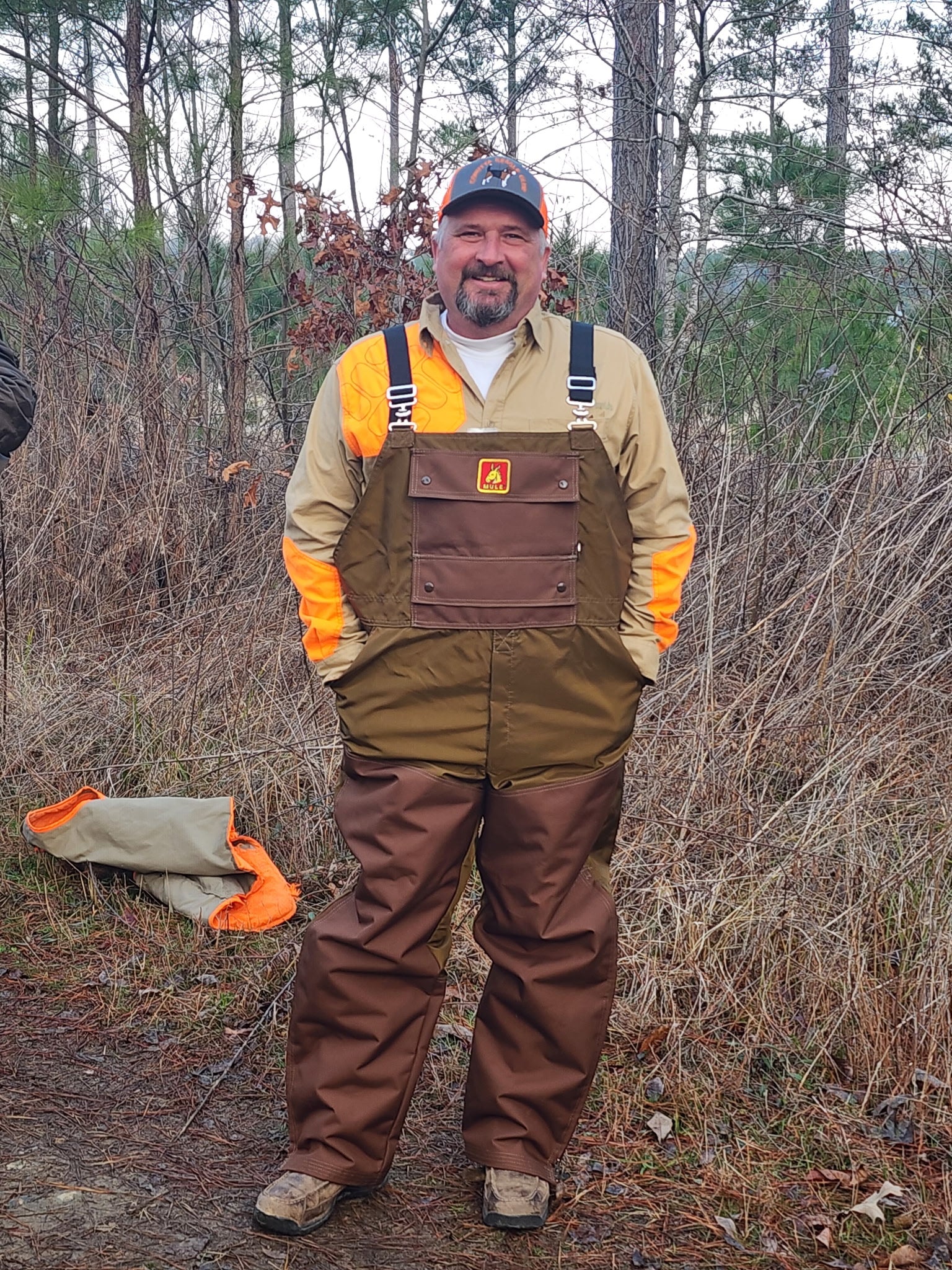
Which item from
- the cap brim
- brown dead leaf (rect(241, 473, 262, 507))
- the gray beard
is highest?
the cap brim

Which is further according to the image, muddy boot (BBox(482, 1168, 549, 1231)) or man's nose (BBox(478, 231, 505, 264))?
muddy boot (BBox(482, 1168, 549, 1231))

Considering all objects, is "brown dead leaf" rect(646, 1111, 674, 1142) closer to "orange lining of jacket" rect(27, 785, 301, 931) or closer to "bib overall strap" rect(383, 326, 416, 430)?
"orange lining of jacket" rect(27, 785, 301, 931)

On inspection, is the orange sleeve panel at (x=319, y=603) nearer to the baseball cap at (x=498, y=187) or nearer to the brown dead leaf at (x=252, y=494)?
the baseball cap at (x=498, y=187)

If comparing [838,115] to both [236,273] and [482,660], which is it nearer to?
[236,273]

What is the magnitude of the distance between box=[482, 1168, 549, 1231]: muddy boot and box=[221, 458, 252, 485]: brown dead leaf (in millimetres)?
4197

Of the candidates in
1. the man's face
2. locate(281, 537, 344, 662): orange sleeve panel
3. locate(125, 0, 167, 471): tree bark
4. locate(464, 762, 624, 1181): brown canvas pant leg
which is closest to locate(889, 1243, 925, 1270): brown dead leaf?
locate(464, 762, 624, 1181): brown canvas pant leg

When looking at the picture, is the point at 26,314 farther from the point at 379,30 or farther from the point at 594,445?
the point at 594,445

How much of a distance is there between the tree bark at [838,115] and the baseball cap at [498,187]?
327 cm

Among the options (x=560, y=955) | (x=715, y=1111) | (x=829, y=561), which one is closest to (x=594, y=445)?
(x=560, y=955)

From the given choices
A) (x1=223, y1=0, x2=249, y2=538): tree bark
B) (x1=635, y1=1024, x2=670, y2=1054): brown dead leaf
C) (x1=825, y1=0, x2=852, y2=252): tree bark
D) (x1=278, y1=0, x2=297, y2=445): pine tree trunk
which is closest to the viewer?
(x1=635, y1=1024, x2=670, y2=1054): brown dead leaf

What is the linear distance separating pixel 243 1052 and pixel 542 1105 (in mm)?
1123

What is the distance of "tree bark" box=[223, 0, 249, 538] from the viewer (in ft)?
25.3

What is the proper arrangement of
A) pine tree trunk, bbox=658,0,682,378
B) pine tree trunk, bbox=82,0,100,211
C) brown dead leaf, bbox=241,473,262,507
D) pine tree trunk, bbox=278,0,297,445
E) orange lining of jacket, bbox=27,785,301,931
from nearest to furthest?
orange lining of jacket, bbox=27,785,301,931
pine tree trunk, bbox=658,0,682,378
brown dead leaf, bbox=241,473,262,507
pine tree trunk, bbox=278,0,297,445
pine tree trunk, bbox=82,0,100,211

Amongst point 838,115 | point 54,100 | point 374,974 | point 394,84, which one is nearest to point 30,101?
point 54,100
